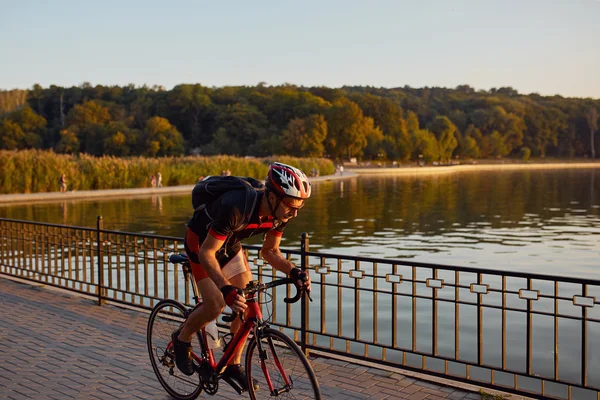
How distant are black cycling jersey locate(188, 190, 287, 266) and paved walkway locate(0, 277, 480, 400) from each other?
1687 millimetres

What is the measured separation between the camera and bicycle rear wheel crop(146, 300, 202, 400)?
5707mm

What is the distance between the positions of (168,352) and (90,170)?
41411 mm

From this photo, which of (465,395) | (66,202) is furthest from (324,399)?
(66,202)

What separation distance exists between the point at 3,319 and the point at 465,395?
5.91 metres

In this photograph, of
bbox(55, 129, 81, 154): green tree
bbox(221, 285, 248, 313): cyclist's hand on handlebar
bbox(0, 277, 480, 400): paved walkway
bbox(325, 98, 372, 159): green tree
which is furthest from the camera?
bbox(55, 129, 81, 154): green tree

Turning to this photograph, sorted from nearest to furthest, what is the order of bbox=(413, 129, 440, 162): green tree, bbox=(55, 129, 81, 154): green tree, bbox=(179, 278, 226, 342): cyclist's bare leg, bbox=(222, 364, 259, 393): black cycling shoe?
bbox=(179, 278, 226, 342): cyclist's bare leg → bbox=(222, 364, 259, 393): black cycling shoe → bbox=(55, 129, 81, 154): green tree → bbox=(413, 129, 440, 162): green tree

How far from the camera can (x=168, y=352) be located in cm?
579

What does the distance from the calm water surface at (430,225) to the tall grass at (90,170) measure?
5075 mm

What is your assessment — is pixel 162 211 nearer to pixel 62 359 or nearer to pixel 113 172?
pixel 113 172

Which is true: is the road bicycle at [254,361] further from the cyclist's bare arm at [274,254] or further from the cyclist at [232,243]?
the cyclist's bare arm at [274,254]

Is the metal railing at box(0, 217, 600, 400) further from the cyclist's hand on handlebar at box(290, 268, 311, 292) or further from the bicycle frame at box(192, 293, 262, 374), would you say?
the cyclist's hand on handlebar at box(290, 268, 311, 292)

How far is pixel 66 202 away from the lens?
3612 centimetres

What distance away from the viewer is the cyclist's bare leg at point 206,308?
4.91m

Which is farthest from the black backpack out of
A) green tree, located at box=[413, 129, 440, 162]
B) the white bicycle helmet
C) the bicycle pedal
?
green tree, located at box=[413, 129, 440, 162]
